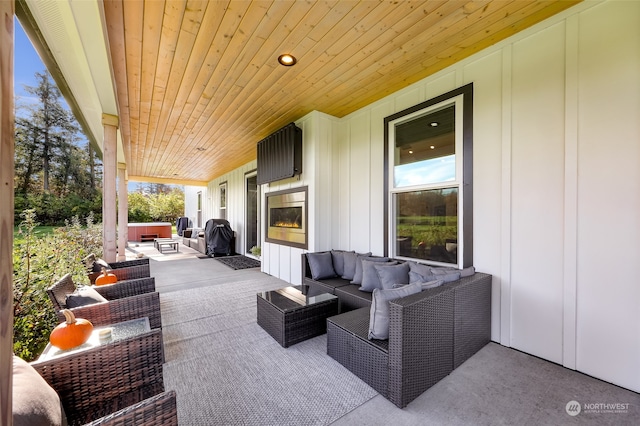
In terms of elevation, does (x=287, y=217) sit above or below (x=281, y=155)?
below

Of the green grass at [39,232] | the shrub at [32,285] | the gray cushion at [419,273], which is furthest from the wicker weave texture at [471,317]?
the green grass at [39,232]

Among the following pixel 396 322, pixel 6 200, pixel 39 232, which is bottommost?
pixel 396 322

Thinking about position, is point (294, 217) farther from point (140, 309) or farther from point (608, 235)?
point (608, 235)

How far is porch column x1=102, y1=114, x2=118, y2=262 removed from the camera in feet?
12.1

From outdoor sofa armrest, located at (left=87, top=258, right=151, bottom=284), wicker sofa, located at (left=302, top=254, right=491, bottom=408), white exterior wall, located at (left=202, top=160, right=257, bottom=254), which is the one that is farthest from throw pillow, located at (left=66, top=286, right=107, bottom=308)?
white exterior wall, located at (left=202, top=160, right=257, bottom=254)

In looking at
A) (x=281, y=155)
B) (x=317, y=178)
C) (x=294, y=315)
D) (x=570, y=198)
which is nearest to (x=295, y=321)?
(x=294, y=315)

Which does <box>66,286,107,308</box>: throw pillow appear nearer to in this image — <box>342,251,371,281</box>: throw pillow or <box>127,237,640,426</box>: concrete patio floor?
<box>127,237,640,426</box>: concrete patio floor

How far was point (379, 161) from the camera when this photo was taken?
3816 millimetres

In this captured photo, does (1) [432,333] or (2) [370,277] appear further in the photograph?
(2) [370,277]

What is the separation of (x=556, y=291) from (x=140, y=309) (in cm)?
367

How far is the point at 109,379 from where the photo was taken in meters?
1.34

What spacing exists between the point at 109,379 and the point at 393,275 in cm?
246

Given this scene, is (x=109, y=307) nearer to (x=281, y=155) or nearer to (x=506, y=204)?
(x=281, y=155)

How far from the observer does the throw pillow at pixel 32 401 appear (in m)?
0.86
